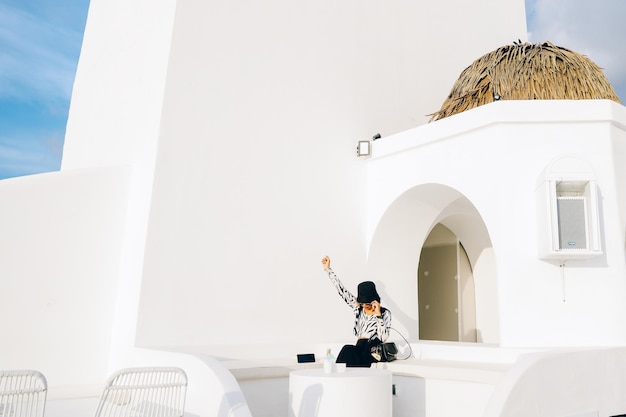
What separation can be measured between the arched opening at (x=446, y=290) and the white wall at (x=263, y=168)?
8.96 ft

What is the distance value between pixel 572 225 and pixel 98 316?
6786 mm

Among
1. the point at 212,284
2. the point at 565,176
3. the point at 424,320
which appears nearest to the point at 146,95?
the point at 212,284

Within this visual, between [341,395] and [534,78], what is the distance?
6018mm

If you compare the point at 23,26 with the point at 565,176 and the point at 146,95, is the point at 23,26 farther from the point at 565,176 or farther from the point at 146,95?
the point at 565,176

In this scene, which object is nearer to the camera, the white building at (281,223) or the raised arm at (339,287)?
the white building at (281,223)

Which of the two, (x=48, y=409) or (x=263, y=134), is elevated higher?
(x=263, y=134)

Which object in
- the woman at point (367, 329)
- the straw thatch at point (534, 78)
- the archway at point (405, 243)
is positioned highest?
the straw thatch at point (534, 78)

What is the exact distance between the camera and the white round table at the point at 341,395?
506 centimetres

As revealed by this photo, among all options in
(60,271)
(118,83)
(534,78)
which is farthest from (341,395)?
Result: (118,83)

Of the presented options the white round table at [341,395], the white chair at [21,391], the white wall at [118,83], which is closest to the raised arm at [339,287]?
the white round table at [341,395]

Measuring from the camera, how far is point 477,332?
35.1ft

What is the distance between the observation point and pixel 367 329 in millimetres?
7016

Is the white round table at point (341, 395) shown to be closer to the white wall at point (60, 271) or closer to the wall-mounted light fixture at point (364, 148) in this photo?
the white wall at point (60, 271)

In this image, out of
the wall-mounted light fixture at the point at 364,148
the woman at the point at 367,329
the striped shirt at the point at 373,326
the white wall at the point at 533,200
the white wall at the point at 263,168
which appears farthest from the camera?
the wall-mounted light fixture at the point at 364,148
